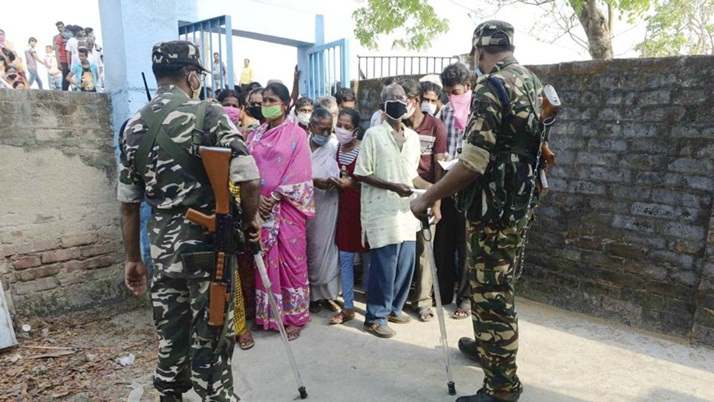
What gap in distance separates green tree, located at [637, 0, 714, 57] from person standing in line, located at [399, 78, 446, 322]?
42.5 feet

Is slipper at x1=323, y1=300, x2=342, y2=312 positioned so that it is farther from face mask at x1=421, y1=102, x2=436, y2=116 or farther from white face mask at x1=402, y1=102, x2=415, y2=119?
face mask at x1=421, y1=102, x2=436, y2=116

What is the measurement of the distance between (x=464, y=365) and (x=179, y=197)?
6.67 ft

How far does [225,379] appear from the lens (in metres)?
2.27

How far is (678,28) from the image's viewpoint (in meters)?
13.6

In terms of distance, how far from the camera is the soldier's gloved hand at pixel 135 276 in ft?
7.77

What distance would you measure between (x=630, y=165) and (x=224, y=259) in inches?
115

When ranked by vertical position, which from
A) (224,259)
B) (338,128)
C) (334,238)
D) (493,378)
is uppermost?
(338,128)

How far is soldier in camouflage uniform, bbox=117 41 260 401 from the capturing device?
207 centimetres

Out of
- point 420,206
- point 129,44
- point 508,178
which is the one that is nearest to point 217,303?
point 420,206

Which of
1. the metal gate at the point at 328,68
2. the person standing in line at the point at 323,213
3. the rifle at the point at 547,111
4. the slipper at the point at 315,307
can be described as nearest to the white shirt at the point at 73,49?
the metal gate at the point at 328,68

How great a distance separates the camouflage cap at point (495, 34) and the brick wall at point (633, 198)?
5.10 ft

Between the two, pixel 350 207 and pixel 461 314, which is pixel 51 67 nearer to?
pixel 350 207

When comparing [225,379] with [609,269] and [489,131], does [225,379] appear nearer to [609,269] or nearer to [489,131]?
[489,131]

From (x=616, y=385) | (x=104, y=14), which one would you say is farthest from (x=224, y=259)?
(x=104, y=14)
